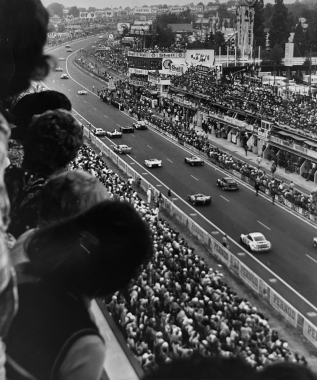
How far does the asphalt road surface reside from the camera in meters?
9.46

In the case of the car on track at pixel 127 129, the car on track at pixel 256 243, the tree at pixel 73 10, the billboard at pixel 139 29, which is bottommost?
the billboard at pixel 139 29

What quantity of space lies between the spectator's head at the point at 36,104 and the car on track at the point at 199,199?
1241cm

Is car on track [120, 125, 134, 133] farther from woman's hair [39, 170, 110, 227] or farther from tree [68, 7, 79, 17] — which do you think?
woman's hair [39, 170, 110, 227]

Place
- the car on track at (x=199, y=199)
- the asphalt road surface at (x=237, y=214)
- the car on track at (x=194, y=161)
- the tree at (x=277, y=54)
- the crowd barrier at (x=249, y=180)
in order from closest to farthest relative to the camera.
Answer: the asphalt road surface at (x=237, y=214), the crowd barrier at (x=249, y=180), the car on track at (x=199, y=199), the car on track at (x=194, y=161), the tree at (x=277, y=54)

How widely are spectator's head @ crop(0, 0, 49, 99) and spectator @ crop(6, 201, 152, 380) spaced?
0.51 m

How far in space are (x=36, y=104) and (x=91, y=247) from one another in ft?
2.93

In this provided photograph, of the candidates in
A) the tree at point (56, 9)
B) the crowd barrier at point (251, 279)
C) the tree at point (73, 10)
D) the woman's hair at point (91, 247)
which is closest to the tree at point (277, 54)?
the crowd barrier at point (251, 279)

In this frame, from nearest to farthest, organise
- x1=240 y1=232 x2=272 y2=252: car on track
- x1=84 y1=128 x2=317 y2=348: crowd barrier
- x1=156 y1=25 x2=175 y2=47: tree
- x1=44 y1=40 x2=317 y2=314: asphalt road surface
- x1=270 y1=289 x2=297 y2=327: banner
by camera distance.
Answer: x1=84 y1=128 x2=317 y2=348: crowd barrier
x1=270 y1=289 x2=297 y2=327: banner
x1=44 y1=40 x2=317 y2=314: asphalt road surface
x1=240 y1=232 x2=272 y2=252: car on track
x1=156 y1=25 x2=175 y2=47: tree

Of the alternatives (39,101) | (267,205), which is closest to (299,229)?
(267,205)

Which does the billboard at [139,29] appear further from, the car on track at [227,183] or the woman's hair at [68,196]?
the woman's hair at [68,196]

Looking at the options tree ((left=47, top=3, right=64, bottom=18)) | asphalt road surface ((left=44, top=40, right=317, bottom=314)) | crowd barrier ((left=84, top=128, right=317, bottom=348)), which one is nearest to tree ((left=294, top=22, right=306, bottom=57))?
asphalt road surface ((left=44, top=40, right=317, bottom=314))

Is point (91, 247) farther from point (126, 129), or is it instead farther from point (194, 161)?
point (126, 129)

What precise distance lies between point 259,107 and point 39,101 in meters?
21.6

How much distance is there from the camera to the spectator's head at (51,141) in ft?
4.76
